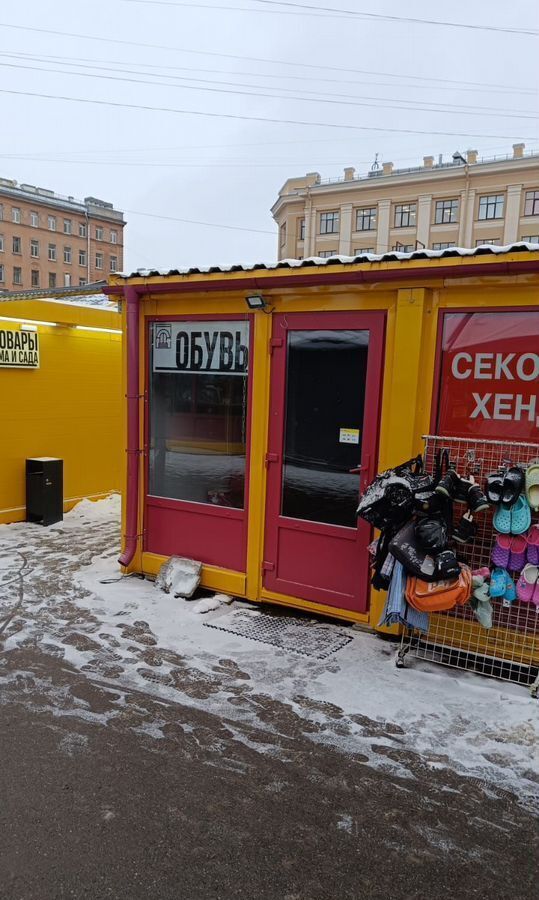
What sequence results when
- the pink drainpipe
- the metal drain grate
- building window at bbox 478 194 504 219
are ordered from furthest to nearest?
building window at bbox 478 194 504 219 < the pink drainpipe < the metal drain grate

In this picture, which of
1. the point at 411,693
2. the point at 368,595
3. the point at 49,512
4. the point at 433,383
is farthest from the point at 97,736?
the point at 49,512

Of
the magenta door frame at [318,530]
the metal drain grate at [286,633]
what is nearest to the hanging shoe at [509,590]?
the magenta door frame at [318,530]

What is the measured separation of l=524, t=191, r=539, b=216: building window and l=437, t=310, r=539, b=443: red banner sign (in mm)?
42927

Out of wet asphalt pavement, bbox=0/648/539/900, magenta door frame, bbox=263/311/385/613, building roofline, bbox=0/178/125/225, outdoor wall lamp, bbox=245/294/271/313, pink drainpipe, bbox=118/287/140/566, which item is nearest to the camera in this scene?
wet asphalt pavement, bbox=0/648/539/900

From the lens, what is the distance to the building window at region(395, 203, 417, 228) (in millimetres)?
44719

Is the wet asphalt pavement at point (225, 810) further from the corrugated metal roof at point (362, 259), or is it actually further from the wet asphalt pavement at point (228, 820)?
the corrugated metal roof at point (362, 259)

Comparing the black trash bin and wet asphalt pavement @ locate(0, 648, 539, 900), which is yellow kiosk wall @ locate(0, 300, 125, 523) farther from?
wet asphalt pavement @ locate(0, 648, 539, 900)

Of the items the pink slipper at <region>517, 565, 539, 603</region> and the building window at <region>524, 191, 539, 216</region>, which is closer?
the pink slipper at <region>517, 565, 539, 603</region>

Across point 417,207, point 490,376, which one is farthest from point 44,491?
point 417,207

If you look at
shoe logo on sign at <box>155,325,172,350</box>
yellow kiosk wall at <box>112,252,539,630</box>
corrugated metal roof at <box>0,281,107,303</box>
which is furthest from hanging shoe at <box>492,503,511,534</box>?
corrugated metal roof at <box>0,281,107,303</box>

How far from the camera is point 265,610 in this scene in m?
5.43

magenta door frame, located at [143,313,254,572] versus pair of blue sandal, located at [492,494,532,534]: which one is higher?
pair of blue sandal, located at [492,494,532,534]

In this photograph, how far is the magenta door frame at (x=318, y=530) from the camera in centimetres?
487

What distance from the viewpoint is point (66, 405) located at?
9.31m
